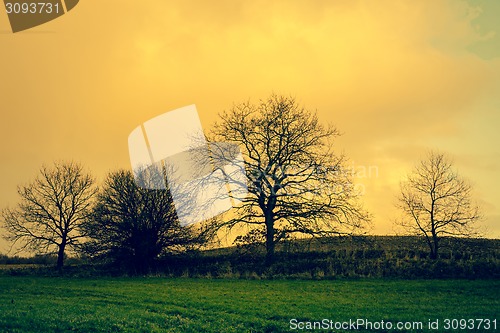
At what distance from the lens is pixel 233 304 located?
2266cm

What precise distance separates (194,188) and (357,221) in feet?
45.0

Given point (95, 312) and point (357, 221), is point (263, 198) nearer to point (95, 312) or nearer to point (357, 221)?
point (357, 221)

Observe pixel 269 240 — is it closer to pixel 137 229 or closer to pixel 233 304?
pixel 137 229

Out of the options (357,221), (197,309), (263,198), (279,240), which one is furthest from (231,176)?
(197,309)

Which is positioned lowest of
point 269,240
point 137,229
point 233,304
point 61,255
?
point 233,304

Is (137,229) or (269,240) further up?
(137,229)

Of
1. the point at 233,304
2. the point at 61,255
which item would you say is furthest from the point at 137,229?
the point at 233,304

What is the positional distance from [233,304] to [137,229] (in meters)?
26.0

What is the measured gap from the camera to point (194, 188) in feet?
129

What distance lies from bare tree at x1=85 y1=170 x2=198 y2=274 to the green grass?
13.4 meters

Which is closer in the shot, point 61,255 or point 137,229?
point 137,229

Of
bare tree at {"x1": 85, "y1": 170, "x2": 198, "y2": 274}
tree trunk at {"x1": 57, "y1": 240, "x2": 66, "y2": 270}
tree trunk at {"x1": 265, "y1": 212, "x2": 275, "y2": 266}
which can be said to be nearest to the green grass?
tree trunk at {"x1": 265, "y1": 212, "x2": 275, "y2": 266}

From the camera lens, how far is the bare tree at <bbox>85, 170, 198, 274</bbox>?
46.3 m

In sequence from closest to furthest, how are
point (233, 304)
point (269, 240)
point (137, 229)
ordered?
point (233, 304) → point (269, 240) → point (137, 229)
